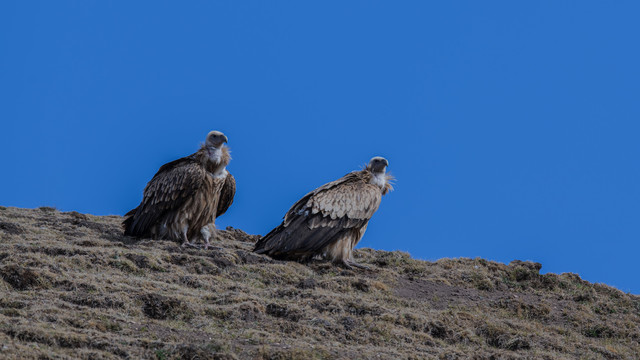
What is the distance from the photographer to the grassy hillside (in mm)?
10250

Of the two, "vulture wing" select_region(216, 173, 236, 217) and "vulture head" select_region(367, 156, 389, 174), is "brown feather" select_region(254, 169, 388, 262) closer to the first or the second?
"vulture head" select_region(367, 156, 389, 174)

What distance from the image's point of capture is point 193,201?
17625mm

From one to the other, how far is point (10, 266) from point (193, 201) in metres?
5.64

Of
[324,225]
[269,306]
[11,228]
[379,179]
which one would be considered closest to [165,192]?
[11,228]

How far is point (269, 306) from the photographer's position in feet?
40.0

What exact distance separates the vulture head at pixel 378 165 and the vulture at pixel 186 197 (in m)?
3.29

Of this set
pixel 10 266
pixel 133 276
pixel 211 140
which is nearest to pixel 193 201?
pixel 211 140

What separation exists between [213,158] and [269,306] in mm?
6395

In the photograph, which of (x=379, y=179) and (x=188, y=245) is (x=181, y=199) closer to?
(x=188, y=245)

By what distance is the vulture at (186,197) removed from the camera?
57.7 ft

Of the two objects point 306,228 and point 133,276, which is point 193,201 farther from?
point 133,276

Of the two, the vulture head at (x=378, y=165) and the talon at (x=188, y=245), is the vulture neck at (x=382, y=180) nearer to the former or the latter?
the vulture head at (x=378, y=165)

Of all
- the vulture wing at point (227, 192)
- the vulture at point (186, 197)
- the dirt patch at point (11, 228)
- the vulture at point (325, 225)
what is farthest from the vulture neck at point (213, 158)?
the dirt patch at point (11, 228)

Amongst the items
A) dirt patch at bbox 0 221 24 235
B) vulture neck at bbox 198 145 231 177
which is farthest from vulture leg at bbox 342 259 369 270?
dirt patch at bbox 0 221 24 235
